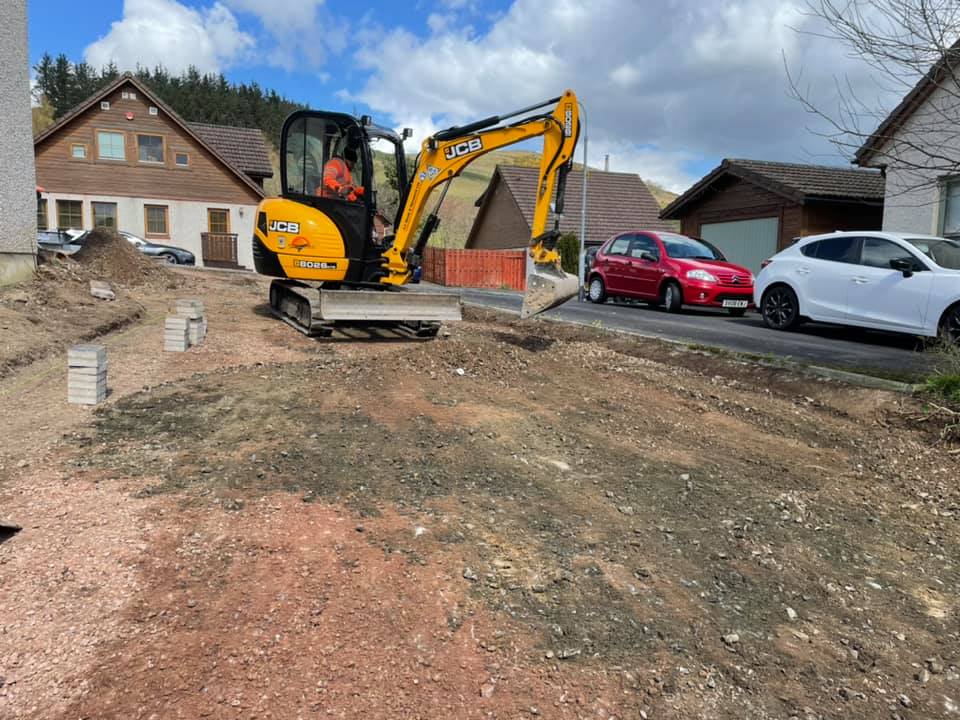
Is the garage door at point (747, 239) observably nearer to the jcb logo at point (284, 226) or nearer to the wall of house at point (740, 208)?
the wall of house at point (740, 208)

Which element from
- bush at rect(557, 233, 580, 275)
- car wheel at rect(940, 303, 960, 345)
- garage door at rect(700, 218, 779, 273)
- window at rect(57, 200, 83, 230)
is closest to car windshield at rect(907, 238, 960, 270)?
car wheel at rect(940, 303, 960, 345)

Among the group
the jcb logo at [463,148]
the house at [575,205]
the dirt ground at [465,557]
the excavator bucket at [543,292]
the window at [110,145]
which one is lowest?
the dirt ground at [465,557]

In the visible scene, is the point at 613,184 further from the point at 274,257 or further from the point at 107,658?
the point at 107,658

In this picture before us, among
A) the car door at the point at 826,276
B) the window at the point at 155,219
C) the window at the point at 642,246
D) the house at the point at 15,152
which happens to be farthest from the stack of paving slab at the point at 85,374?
the window at the point at 155,219

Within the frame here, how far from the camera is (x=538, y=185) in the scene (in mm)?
9492

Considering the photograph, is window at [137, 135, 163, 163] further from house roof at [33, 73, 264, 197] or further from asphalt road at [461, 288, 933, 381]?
asphalt road at [461, 288, 933, 381]

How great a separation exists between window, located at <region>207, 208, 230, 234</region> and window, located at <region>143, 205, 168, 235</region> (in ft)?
6.10

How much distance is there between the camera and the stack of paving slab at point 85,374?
19.2ft

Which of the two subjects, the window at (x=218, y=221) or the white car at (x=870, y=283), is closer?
the white car at (x=870, y=283)

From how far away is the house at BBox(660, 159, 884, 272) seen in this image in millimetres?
19328

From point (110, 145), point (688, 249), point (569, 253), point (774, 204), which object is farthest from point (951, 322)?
point (110, 145)

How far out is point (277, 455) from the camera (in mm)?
4688

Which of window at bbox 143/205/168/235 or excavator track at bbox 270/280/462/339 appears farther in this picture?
window at bbox 143/205/168/235

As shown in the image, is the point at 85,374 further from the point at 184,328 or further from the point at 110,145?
the point at 110,145
